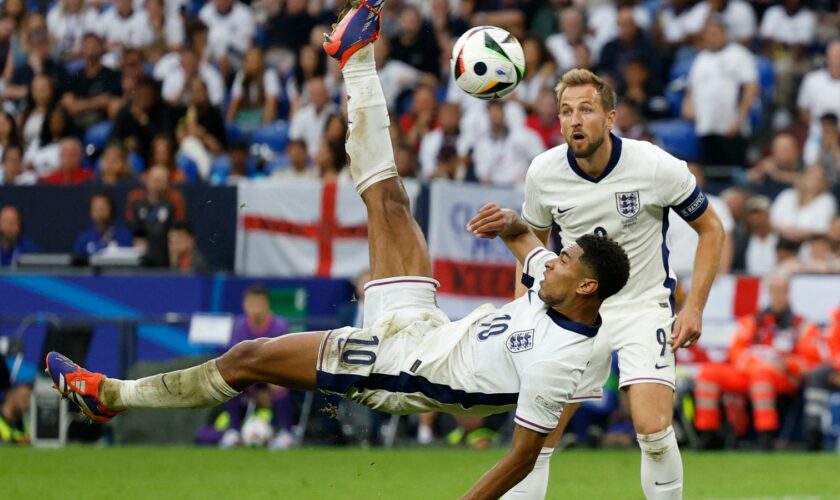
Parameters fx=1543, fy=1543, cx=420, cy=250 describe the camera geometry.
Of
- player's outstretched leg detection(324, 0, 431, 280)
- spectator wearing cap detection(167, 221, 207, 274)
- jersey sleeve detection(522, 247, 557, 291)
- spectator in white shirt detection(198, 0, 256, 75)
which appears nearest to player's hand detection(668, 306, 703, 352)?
jersey sleeve detection(522, 247, 557, 291)

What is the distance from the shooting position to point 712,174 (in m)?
17.9

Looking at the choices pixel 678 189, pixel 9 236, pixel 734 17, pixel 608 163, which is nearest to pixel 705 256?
pixel 678 189

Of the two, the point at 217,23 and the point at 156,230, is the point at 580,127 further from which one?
the point at 217,23

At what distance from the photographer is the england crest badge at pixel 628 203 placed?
870 cm

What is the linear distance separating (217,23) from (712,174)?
7188 mm

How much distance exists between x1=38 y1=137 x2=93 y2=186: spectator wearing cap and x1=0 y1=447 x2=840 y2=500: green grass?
177 inches

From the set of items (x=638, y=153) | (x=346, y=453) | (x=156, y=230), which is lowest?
(x=346, y=453)

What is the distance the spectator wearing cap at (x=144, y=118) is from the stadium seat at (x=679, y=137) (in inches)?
232

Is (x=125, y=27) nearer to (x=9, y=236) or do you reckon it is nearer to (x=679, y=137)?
(x=9, y=236)

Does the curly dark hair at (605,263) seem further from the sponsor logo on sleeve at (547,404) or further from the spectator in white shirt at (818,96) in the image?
the spectator in white shirt at (818,96)

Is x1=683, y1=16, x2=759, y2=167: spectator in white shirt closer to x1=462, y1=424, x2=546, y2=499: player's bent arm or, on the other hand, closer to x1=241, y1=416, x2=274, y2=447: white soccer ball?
x1=241, y1=416, x2=274, y2=447: white soccer ball

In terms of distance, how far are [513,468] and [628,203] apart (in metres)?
2.16

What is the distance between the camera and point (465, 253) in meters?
15.5

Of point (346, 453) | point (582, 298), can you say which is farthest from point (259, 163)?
point (582, 298)
